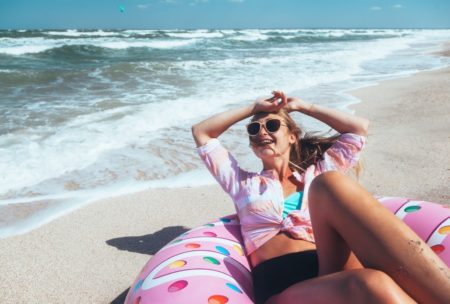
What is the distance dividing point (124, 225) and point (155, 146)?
6.42 feet

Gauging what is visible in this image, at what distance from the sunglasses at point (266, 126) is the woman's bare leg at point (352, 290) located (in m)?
0.95

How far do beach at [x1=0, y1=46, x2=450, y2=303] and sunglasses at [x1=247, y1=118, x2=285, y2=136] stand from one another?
1.19 m

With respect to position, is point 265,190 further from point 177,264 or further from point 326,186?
point 177,264

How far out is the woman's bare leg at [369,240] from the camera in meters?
1.55

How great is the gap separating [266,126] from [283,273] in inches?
31.4

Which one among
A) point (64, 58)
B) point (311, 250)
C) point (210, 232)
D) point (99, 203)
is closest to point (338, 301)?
point (311, 250)

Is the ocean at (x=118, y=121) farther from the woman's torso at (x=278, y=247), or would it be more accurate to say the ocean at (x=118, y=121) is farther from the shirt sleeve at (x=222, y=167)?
the woman's torso at (x=278, y=247)

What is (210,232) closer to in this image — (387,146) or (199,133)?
(199,133)

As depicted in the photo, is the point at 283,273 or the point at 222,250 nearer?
the point at 283,273

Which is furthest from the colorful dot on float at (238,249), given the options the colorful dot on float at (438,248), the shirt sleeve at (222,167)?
the colorful dot on float at (438,248)

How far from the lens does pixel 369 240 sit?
173 cm

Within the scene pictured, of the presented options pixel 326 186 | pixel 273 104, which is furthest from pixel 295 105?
pixel 326 186

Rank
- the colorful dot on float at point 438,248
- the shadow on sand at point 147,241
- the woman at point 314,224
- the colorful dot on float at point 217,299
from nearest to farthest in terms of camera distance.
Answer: the woman at point 314,224 < the colorful dot on float at point 217,299 < the colorful dot on float at point 438,248 < the shadow on sand at point 147,241

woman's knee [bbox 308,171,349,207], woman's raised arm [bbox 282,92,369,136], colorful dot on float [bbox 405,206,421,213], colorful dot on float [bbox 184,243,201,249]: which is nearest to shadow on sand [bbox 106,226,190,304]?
colorful dot on float [bbox 184,243,201,249]
